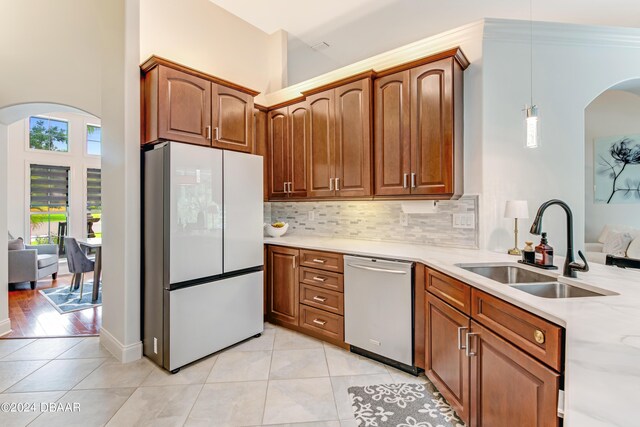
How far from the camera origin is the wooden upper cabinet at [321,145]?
295 cm

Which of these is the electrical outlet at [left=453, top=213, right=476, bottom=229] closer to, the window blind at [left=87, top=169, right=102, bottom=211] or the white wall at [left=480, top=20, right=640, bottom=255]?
the white wall at [left=480, top=20, right=640, bottom=255]

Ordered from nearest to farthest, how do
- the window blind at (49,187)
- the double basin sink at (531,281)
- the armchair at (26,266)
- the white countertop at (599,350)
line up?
the white countertop at (599,350), the double basin sink at (531,281), the armchair at (26,266), the window blind at (49,187)

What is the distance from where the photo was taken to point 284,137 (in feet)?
11.2

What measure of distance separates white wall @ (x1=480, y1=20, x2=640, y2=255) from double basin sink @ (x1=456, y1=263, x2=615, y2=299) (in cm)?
53

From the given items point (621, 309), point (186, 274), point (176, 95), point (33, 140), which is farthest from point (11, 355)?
point (33, 140)

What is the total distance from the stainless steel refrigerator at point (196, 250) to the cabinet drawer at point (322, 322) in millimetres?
525

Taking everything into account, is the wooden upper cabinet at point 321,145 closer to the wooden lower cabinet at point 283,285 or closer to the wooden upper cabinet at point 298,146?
the wooden upper cabinet at point 298,146

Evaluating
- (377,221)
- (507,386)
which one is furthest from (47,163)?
(507,386)

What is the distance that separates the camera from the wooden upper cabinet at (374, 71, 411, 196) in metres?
2.48

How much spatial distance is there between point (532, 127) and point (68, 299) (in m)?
5.60

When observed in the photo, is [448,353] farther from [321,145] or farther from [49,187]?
[49,187]

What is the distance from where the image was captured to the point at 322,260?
2.71 m

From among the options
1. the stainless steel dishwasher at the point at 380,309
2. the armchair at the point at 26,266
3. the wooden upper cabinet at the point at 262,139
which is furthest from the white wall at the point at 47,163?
the stainless steel dishwasher at the point at 380,309

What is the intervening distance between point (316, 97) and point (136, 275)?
2.36m
